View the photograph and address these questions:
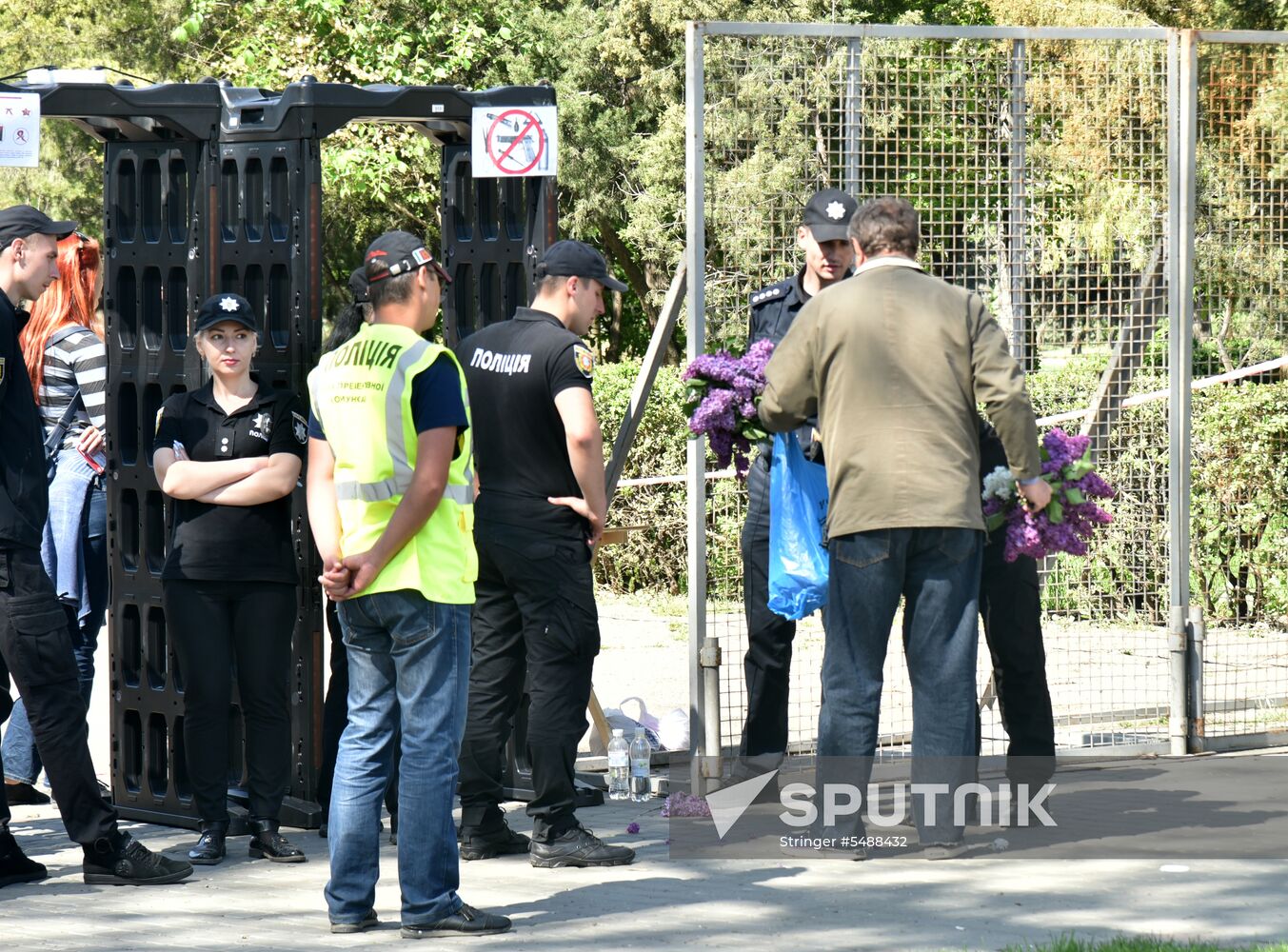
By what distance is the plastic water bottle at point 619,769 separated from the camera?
728cm

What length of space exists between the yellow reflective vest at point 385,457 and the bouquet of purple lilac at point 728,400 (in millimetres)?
1617

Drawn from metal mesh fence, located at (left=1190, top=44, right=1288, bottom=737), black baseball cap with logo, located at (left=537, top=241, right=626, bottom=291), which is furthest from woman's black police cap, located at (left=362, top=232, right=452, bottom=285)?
metal mesh fence, located at (left=1190, top=44, right=1288, bottom=737)

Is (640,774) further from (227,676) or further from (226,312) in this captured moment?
(226,312)

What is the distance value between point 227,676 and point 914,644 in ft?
7.84

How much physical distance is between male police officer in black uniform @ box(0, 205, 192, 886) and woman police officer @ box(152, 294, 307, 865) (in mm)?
409

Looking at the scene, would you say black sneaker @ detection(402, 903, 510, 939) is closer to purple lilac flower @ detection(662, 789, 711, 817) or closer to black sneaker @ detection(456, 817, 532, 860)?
black sneaker @ detection(456, 817, 532, 860)

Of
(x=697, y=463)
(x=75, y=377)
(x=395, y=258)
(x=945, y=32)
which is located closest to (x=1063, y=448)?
(x=697, y=463)

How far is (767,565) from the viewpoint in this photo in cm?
692

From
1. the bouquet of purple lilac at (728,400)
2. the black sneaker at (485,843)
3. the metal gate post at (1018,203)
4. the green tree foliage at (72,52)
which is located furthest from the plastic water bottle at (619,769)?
the green tree foliage at (72,52)

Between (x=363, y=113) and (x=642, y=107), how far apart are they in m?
21.4

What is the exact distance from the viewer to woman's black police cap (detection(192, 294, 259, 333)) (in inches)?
244

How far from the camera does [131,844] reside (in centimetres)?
591

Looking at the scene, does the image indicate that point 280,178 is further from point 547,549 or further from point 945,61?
point 945,61

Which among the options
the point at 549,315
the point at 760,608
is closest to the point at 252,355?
the point at 549,315
